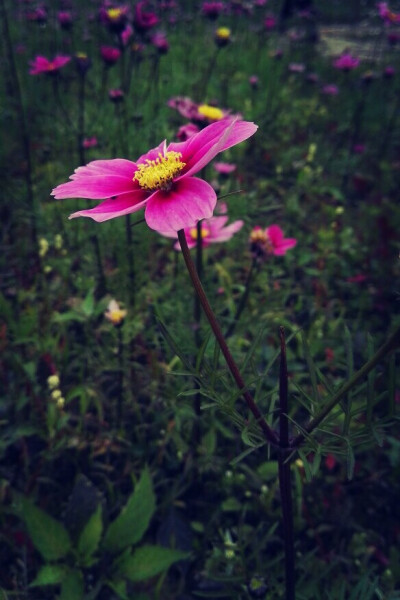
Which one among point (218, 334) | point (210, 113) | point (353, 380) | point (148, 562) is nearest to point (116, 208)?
point (218, 334)

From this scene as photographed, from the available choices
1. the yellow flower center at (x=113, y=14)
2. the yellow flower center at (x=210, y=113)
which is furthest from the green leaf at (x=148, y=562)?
the yellow flower center at (x=113, y=14)

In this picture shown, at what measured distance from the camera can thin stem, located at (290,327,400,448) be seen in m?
0.43

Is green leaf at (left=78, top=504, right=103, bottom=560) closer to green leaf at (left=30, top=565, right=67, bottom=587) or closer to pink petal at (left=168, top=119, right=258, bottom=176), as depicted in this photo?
green leaf at (left=30, top=565, right=67, bottom=587)

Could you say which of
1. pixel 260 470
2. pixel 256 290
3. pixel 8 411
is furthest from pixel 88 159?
pixel 260 470

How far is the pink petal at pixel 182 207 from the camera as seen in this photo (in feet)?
1.61

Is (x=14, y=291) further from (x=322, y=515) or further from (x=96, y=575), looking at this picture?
(x=322, y=515)

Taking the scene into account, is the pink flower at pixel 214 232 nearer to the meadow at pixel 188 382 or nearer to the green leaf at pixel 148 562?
the meadow at pixel 188 382

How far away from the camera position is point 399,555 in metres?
1.00

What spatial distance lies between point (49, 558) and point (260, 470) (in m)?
0.47

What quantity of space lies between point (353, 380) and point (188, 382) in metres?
0.67

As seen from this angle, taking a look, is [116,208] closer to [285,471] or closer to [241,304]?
[285,471]

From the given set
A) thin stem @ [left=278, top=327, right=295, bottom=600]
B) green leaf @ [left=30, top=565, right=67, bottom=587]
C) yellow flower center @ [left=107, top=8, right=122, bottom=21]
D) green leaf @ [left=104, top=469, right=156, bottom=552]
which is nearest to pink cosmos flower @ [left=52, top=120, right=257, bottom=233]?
thin stem @ [left=278, top=327, right=295, bottom=600]

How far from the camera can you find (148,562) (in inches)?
34.7

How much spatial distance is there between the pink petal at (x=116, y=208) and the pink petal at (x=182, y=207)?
0.06 ft
